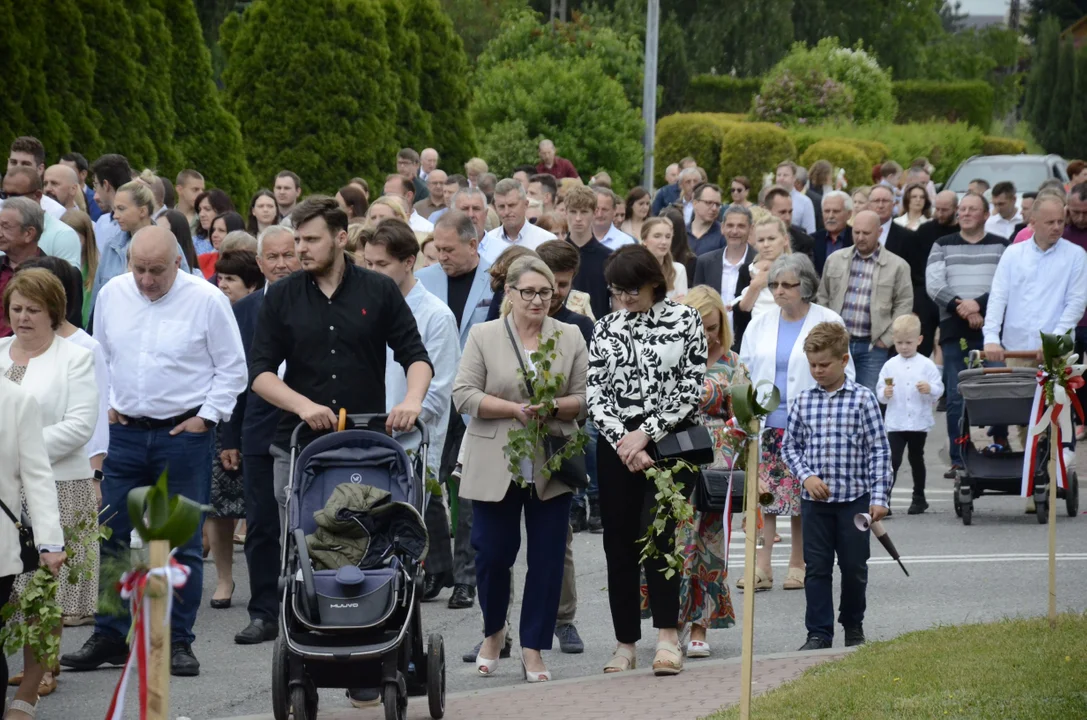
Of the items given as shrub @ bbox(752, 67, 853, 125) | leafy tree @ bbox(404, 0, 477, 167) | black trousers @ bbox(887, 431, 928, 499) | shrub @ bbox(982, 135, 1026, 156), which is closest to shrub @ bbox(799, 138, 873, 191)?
leafy tree @ bbox(404, 0, 477, 167)

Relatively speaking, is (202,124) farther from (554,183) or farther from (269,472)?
(269,472)

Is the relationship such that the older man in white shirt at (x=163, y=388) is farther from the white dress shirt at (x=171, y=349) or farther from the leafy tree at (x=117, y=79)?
the leafy tree at (x=117, y=79)

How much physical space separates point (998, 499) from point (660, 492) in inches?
303

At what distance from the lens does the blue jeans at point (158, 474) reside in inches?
353

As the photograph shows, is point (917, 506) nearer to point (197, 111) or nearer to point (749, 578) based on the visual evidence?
point (749, 578)

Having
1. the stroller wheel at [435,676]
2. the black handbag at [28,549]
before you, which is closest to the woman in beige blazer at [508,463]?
the stroller wheel at [435,676]

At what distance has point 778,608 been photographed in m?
10.7

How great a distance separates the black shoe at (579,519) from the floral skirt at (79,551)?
5330 mm

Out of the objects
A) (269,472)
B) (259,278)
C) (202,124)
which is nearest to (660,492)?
(269,472)

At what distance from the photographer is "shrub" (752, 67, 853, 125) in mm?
49250

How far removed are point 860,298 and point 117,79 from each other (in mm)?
8293

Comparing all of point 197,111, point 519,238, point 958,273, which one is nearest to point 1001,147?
point 197,111

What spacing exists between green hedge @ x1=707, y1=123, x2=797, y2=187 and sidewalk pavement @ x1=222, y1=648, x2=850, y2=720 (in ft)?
83.8

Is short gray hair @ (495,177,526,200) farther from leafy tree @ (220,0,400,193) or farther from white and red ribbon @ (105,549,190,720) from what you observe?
leafy tree @ (220,0,400,193)
